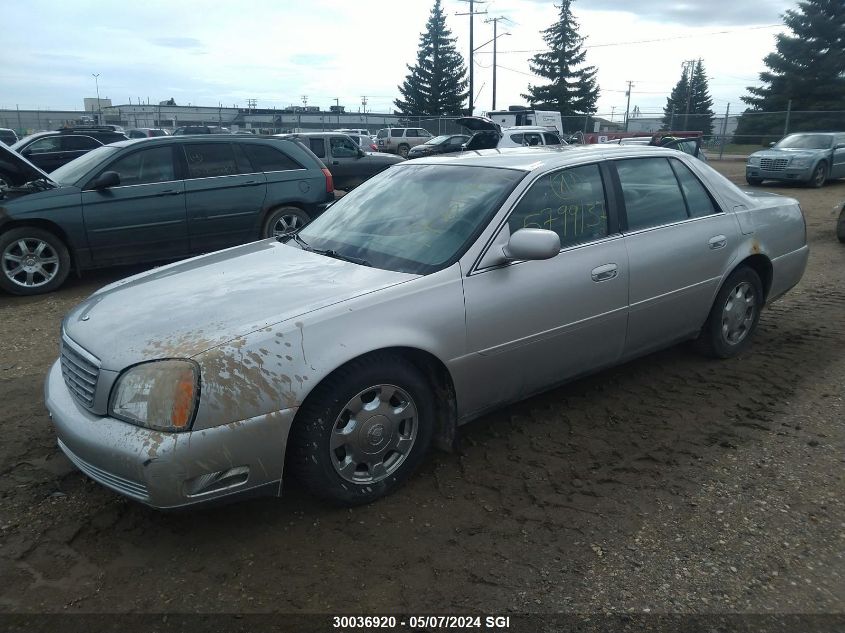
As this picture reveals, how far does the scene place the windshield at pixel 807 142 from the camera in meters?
17.2

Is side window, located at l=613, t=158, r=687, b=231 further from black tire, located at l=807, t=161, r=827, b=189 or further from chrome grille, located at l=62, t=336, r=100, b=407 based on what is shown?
black tire, located at l=807, t=161, r=827, b=189

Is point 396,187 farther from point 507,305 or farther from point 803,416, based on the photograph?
point 803,416

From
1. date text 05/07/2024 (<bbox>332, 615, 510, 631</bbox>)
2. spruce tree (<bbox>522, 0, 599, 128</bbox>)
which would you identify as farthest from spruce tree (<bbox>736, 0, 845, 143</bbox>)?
date text 05/07/2024 (<bbox>332, 615, 510, 631</bbox>)

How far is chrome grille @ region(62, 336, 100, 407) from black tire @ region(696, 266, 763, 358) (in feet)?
12.7

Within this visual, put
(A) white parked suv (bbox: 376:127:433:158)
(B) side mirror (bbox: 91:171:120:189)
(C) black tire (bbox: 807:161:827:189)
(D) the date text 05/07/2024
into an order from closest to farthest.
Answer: (D) the date text 05/07/2024, (B) side mirror (bbox: 91:171:120:189), (C) black tire (bbox: 807:161:827:189), (A) white parked suv (bbox: 376:127:433:158)

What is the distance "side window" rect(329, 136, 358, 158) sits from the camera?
16516 mm

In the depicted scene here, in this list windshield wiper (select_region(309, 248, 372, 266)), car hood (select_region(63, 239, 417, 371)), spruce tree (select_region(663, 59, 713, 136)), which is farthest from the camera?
spruce tree (select_region(663, 59, 713, 136))

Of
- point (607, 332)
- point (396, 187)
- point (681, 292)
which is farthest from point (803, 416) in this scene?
point (396, 187)

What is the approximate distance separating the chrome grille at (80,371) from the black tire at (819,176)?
18316 millimetres

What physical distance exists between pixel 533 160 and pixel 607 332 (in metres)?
1.11

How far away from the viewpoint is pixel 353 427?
2.87 meters

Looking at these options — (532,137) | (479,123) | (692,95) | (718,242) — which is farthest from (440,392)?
(692,95)

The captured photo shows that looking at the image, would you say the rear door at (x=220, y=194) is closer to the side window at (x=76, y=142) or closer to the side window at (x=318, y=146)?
the side window at (x=318, y=146)

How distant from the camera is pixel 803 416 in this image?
385cm
